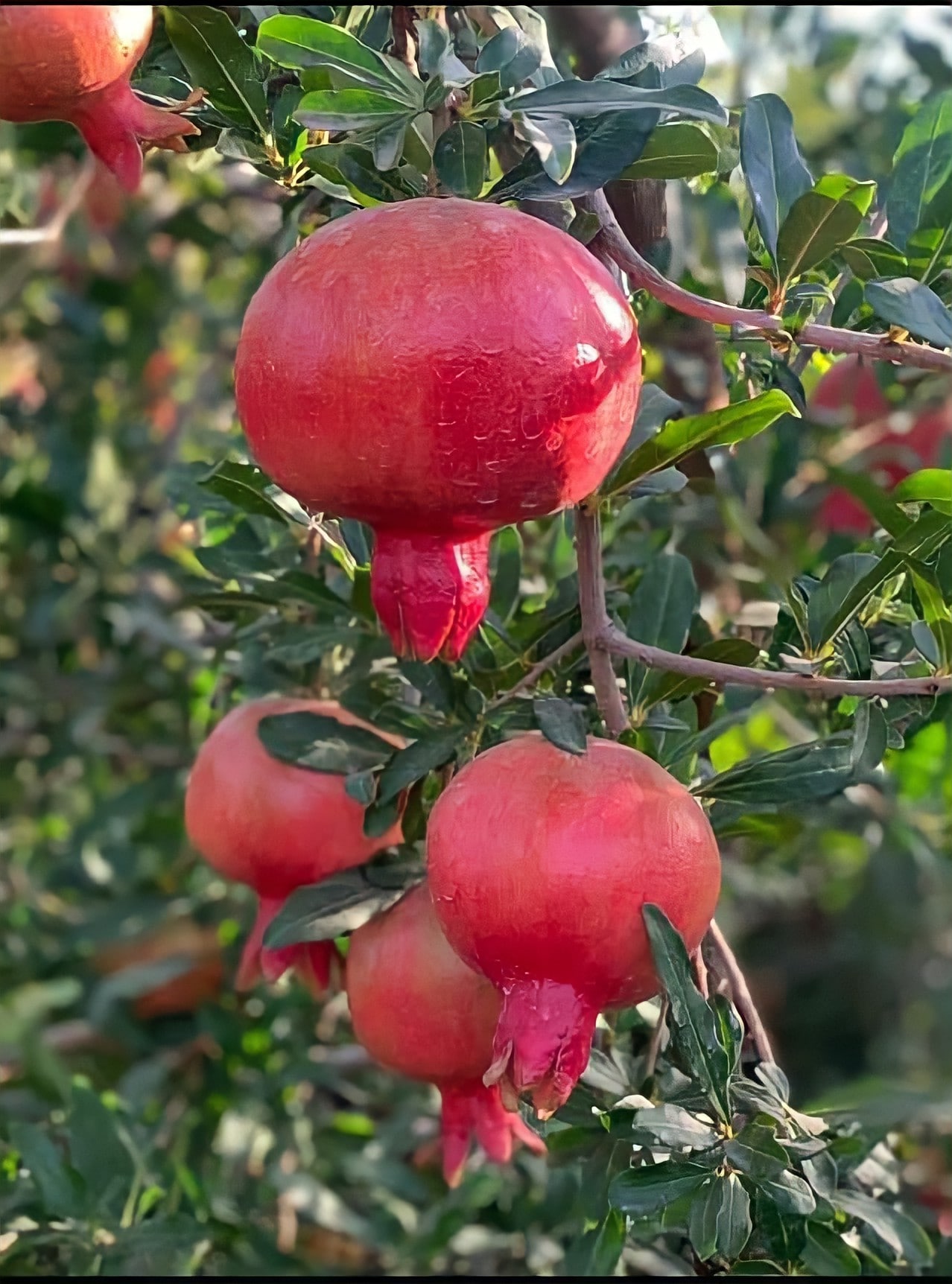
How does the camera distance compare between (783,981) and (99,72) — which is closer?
(99,72)

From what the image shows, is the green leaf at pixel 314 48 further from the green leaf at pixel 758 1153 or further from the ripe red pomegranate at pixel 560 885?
→ the green leaf at pixel 758 1153

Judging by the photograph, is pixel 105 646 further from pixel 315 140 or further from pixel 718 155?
pixel 718 155

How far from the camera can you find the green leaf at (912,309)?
0.69m

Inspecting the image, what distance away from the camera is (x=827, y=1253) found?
0.78 m

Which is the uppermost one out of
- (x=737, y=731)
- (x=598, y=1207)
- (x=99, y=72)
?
(x=99, y=72)

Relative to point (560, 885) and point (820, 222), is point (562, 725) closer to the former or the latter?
point (560, 885)

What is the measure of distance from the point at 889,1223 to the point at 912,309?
562 millimetres

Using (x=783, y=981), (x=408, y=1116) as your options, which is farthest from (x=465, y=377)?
(x=783, y=981)

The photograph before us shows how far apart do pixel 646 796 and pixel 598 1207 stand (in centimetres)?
37

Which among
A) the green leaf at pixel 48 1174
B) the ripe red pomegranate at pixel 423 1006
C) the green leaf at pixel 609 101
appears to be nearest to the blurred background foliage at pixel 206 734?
the green leaf at pixel 48 1174

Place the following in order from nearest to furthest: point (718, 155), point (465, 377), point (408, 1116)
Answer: point (465, 377), point (718, 155), point (408, 1116)

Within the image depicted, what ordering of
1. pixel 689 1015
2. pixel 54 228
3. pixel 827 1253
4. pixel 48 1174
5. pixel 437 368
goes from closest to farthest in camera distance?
pixel 437 368 → pixel 689 1015 → pixel 827 1253 → pixel 48 1174 → pixel 54 228

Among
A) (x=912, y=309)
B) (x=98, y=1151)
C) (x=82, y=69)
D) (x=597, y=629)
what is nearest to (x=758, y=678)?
(x=597, y=629)

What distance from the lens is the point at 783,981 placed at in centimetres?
286
